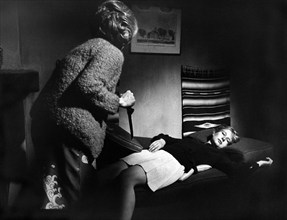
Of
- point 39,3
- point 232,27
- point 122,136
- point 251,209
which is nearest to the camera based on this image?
point 39,3

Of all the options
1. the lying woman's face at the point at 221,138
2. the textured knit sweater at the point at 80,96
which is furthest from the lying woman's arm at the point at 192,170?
the textured knit sweater at the point at 80,96

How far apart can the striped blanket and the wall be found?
32mm

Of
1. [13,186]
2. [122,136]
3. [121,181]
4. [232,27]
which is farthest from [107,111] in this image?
[232,27]

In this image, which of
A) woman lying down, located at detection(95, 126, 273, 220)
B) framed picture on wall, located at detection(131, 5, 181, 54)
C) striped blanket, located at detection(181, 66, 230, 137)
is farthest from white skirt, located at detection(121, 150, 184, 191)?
framed picture on wall, located at detection(131, 5, 181, 54)

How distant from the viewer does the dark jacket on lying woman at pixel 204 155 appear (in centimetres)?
145

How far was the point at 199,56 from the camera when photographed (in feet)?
4.74

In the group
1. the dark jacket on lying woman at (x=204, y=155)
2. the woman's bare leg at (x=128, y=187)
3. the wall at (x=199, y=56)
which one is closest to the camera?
the wall at (x=199, y=56)

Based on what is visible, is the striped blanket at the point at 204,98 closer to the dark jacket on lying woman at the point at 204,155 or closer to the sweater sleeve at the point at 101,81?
the dark jacket on lying woman at the point at 204,155

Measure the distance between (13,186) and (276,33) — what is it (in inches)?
51.0

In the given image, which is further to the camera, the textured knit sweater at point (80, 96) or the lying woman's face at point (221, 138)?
the lying woman's face at point (221, 138)

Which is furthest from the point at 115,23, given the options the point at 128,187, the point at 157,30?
the point at 128,187

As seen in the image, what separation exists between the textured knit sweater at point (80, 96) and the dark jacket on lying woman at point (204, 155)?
0.88 ft

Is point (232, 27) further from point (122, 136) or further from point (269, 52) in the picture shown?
point (122, 136)

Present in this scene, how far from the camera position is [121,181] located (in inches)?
52.9
